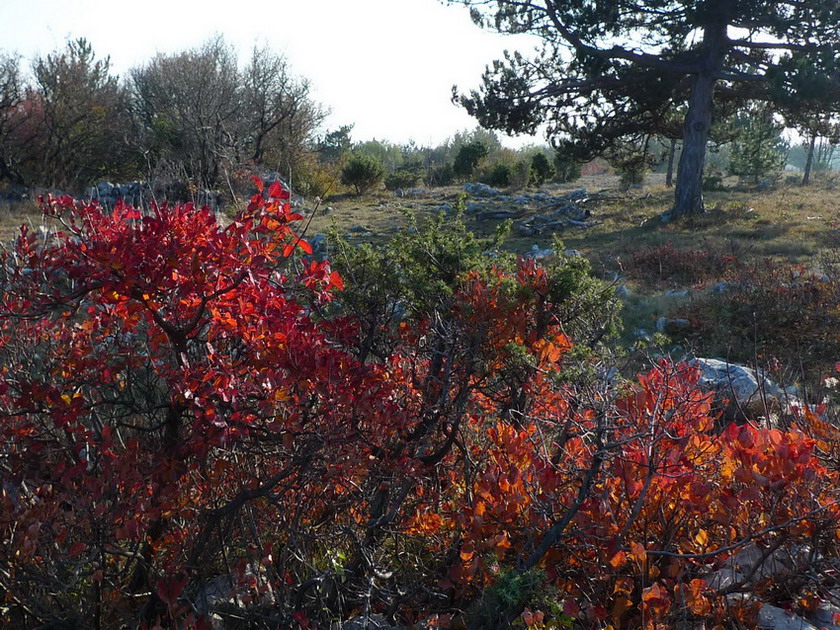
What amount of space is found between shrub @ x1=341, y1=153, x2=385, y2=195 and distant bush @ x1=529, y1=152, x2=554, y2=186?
17.8 feet

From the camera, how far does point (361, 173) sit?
2061cm

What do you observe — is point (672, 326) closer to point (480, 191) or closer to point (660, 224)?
point (660, 224)

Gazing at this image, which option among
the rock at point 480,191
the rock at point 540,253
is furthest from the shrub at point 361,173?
the rock at point 540,253

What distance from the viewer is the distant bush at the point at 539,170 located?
74.5ft

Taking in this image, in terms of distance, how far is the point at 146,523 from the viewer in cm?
240

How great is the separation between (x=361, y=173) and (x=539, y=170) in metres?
6.57

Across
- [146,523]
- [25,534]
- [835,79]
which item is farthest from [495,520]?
[835,79]

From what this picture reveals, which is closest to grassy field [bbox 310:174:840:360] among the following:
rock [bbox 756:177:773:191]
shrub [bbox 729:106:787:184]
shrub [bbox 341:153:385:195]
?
rock [bbox 756:177:773:191]

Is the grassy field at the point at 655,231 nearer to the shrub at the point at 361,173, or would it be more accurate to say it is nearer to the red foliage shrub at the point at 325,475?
the shrub at the point at 361,173

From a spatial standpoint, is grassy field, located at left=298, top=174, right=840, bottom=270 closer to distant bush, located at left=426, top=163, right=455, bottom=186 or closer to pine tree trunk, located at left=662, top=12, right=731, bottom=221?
pine tree trunk, located at left=662, top=12, right=731, bottom=221

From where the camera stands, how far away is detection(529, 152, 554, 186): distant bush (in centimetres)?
2270

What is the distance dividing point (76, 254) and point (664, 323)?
20.3 ft

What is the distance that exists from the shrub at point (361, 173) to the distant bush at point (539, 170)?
544cm

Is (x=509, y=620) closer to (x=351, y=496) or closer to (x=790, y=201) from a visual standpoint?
(x=351, y=496)
